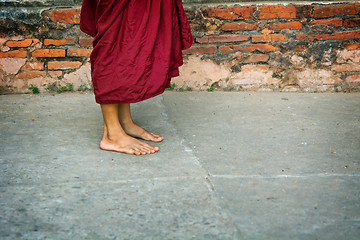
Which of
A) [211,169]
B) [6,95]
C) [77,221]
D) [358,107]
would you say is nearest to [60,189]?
Result: [77,221]

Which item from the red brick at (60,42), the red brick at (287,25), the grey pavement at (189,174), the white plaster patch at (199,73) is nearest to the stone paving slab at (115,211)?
the grey pavement at (189,174)

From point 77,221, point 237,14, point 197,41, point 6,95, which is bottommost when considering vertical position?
point 6,95

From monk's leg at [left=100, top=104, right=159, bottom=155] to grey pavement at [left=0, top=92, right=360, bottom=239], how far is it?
0.05 meters

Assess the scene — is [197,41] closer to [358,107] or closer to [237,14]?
[237,14]

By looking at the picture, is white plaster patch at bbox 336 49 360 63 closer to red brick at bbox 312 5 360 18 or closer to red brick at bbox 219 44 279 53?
red brick at bbox 312 5 360 18

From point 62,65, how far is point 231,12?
4.49 ft

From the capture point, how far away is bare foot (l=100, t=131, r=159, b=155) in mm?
2070

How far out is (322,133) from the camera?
2377 mm

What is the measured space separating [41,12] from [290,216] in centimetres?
241

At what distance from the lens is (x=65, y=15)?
304 centimetres

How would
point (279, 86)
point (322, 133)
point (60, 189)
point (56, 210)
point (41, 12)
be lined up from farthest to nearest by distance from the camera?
point (279, 86) < point (41, 12) < point (322, 133) < point (60, 189) < point (56, 210)

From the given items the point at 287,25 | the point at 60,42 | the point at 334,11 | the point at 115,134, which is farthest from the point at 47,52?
the point at 334,11

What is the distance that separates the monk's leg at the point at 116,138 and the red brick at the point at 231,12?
1313 mm

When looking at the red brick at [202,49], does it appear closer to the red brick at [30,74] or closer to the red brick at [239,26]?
the red brick at [239,26]
